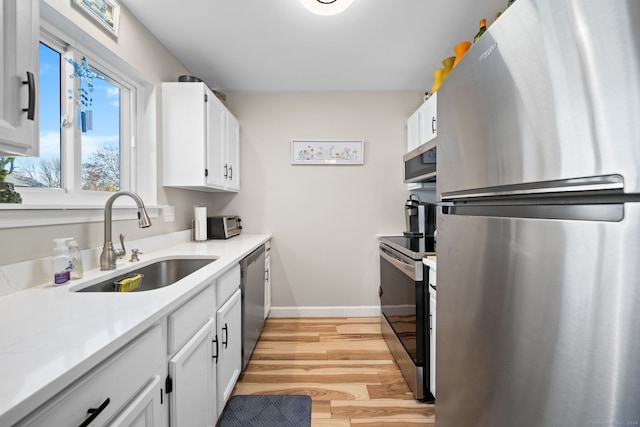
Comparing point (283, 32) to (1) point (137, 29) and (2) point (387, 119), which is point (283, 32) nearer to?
(1) point (137, 29)

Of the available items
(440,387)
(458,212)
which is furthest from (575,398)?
(440,387)

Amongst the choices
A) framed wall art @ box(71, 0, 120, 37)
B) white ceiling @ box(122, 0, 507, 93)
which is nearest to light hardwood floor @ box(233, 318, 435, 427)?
framed wall art @ box(71, 0, 120, 37)

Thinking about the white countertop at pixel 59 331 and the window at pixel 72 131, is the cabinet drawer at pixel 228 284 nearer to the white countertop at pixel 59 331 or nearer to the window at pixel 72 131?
the white countertop at pixel 59 331

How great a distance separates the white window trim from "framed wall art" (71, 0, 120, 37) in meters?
0.11

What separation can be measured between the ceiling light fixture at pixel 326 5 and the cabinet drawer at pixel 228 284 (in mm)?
1587

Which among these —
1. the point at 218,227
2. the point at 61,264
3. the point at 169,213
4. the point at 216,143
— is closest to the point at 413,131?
the point at 216,143

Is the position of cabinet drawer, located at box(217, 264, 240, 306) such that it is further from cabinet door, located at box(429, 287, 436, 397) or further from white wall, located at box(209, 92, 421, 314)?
white wall, located at box(209, 92, 421, 314)

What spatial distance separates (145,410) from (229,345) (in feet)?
2.78

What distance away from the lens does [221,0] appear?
176cm

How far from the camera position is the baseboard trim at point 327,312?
3.19m

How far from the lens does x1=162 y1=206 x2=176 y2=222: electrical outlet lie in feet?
7.31

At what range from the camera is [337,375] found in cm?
207

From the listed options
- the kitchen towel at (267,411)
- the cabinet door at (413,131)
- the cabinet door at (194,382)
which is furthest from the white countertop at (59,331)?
the cabinet door at (413,131)

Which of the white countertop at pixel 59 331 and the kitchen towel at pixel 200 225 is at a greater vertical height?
the kitchen towel at pixel 200 225
